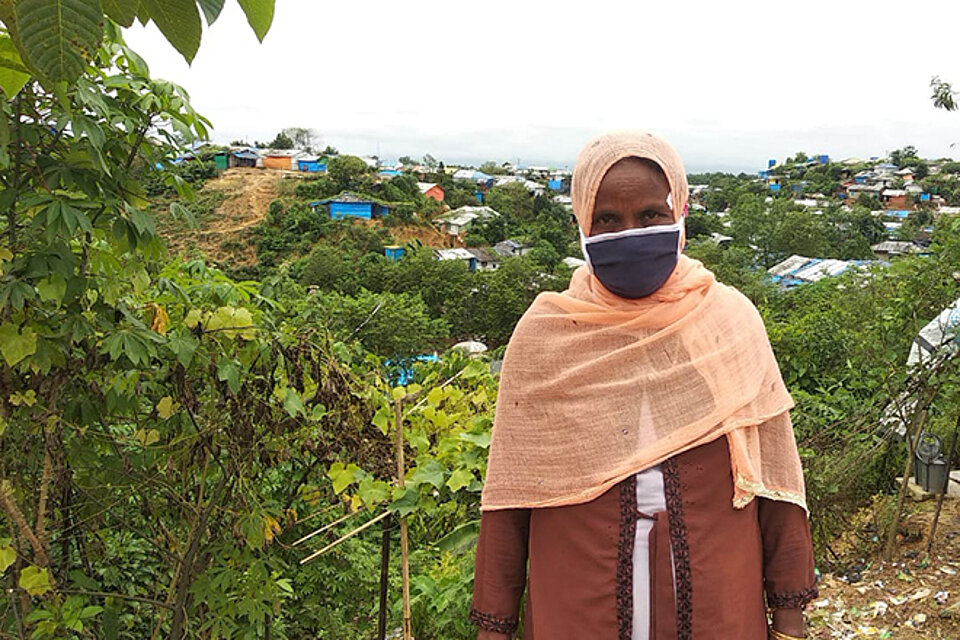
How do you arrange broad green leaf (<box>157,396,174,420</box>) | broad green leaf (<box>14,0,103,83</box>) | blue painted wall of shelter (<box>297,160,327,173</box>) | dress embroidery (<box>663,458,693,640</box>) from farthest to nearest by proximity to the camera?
blue painted wall of shelter (<box>297,160,327,173</box>)
broad green leaf (<box>157,396,174,420</box>)
dress embroidery (<box>663,458,693,640</box>)
broad green leaf (<box>14,0,103,83</box>)

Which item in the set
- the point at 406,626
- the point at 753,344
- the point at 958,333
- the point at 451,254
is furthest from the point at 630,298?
the point at 451,254

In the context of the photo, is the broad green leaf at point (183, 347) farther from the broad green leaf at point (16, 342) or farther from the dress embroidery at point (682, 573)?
the dress embroidery at point (682, 573)

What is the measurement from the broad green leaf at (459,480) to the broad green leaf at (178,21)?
3.35 feet

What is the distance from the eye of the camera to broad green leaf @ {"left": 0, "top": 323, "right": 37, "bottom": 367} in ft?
3.76

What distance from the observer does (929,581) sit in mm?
2922

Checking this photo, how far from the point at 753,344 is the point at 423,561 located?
1511 millimetres

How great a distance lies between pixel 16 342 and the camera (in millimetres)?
1156

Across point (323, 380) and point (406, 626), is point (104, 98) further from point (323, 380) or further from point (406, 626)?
point (406, 626)

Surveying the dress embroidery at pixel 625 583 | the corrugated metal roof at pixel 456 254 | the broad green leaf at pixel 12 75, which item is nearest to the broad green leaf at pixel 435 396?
the dress embroidery at pixel 625 583

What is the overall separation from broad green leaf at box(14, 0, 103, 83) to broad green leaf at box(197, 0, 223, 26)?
0.07 meters

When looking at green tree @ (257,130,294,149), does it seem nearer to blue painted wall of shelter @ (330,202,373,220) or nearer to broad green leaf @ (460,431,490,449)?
blue painted wall of shelter @ (330,202,373,220)

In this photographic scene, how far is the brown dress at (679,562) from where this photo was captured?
1035 millimetres

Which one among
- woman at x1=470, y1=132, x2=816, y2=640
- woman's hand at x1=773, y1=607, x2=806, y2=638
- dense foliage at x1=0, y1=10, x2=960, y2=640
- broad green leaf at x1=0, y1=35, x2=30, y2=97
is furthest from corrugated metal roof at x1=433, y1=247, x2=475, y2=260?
broad green leaf at x1=0, y1=35, x2=30, y2=97

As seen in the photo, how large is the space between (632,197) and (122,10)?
742mm
